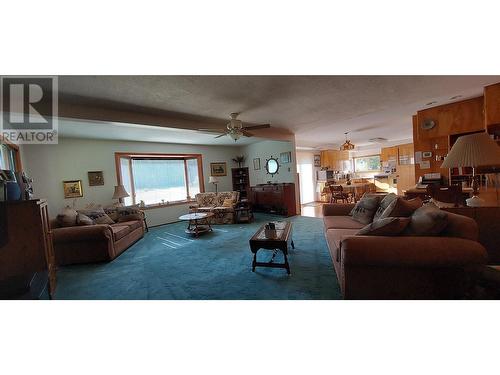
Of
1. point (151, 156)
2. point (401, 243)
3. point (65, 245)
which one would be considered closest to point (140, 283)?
point (65, 245)

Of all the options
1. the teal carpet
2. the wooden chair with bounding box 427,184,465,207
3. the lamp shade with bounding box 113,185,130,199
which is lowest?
the teal carpet

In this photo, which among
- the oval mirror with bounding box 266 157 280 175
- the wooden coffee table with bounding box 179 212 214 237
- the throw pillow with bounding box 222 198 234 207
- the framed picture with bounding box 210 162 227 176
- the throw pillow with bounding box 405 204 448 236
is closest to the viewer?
the throw pillow with bounding box 405 204 448 236

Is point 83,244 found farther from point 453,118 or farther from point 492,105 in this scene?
point 453,118

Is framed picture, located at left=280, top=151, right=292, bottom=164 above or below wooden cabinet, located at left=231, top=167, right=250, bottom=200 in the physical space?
above

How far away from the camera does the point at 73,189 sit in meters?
4.32

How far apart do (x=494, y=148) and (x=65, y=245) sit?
16.7 feet

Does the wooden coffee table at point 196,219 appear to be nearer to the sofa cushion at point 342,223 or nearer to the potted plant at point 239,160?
the sofa cushion at point 342,223

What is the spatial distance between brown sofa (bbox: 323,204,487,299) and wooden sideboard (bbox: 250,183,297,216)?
3953 millimetres

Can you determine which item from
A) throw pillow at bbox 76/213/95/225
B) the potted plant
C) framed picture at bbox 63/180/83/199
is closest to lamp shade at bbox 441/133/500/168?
throw pillow at bbox 76/213/95/225

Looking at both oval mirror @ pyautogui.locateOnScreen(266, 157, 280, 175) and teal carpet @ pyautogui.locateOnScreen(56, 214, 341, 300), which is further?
oval mirror @ pyautogui.locateOnScreen(266, 157, 280, 175)

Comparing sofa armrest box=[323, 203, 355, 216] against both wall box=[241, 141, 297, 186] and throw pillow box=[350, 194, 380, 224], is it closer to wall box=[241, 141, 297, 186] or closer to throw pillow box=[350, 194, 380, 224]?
throw pillow box=[350, 194, 380, 224]

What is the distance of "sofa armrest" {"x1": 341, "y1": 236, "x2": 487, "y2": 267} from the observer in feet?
4.68

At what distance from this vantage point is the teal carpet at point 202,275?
2000mm
